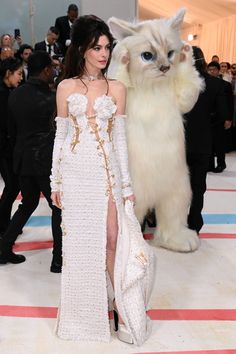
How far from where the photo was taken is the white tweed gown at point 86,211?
7.19 feet

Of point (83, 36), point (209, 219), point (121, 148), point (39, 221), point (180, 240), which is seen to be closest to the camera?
point (83, 36)

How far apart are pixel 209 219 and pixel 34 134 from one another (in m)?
2.05

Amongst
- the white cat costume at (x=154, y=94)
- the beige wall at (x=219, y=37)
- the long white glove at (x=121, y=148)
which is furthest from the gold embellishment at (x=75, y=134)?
the beige wall at (x=219, y=37)

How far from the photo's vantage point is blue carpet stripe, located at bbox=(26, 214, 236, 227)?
4211 mm

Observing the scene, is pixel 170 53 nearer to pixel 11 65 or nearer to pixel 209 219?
pixel 11 65

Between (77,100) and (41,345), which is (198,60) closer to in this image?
(77,100)

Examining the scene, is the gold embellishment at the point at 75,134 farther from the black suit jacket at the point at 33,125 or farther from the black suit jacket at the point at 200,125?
the black suit jacket at the point at 200,125

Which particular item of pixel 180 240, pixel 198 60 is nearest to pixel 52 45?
pixel 198 60

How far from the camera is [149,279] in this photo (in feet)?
7.68

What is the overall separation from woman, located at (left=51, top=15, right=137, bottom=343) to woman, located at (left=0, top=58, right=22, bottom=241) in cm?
152

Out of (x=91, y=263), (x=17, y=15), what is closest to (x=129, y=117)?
(x=91, y=263)

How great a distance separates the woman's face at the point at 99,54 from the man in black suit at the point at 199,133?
4.53 ft

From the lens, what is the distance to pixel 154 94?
3150mm

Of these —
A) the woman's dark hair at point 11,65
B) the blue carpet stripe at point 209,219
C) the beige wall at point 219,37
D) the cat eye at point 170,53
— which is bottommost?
the blue carpet stripe at point 209,219
